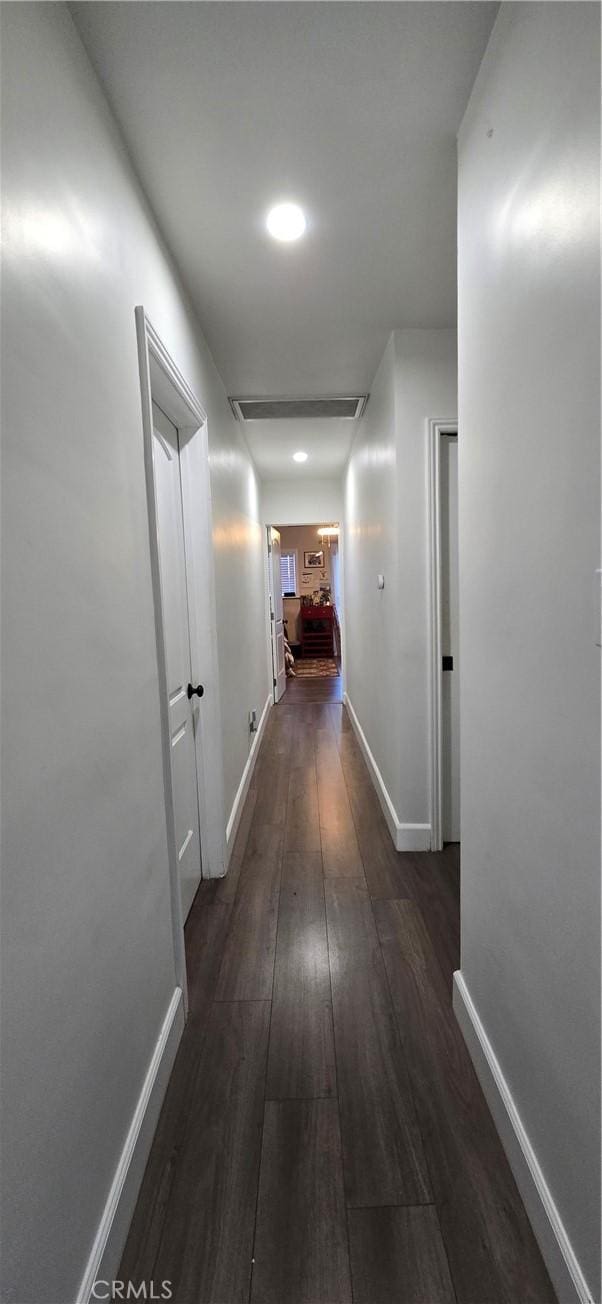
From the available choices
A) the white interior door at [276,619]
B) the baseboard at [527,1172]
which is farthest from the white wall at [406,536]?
the white interior door at [276,619]

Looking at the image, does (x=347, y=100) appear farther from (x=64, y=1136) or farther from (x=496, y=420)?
(x=64, y=1136)

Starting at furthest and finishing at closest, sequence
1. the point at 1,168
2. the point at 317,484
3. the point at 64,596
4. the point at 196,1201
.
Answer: the point at 317,484 < the point at 196,1201 < the point at 64,596 < the point at 1,168

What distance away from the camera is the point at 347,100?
4.09 ft

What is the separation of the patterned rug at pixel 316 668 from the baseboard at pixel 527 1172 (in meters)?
6.85

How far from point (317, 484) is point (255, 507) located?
135 cm

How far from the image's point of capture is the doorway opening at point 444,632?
246 cm

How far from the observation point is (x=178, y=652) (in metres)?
2.09

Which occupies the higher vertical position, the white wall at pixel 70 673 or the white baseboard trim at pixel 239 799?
the white wall at pixel 70 673

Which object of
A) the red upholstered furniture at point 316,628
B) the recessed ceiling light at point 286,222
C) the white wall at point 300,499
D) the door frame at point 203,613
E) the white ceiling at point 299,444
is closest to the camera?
the recessed ceiling light at point 286,222

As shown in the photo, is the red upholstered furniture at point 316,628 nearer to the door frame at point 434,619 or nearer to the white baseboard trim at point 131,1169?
the door frame at point 434,619

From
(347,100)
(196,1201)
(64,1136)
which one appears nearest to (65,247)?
(347,100)

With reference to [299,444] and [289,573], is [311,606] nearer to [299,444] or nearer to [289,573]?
[289,573]

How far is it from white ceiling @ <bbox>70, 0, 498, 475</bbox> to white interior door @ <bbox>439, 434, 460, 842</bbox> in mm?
686
